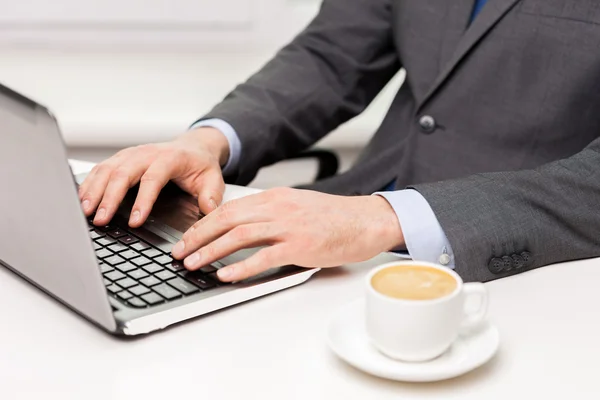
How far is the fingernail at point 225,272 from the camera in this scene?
84 centimetres

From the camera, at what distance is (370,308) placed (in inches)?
28.4

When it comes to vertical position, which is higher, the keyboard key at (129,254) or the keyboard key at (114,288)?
the keyboard key at (114,288)

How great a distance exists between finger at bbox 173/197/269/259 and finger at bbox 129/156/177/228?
0.36 feet

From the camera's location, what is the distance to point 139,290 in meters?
0.81

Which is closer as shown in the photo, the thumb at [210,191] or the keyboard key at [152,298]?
the keyboard key at [152,298]

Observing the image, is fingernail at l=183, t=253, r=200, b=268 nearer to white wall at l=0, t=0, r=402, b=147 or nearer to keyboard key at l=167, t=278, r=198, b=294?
Result: keyboard key at l=167, t=278, r=198, b=294

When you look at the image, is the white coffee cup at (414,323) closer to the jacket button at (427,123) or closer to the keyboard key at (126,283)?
the keyboard key at (126,283)

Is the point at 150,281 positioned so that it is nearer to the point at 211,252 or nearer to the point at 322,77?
the point at 211,252

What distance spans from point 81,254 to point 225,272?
17cm

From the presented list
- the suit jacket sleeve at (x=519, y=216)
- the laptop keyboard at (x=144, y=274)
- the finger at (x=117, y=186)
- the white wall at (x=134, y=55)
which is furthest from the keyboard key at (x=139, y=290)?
the white wall at (x=134, y=55)

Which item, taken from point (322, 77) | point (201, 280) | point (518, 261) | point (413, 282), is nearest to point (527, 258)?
point (518, 261)

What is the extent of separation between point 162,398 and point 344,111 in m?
0.93

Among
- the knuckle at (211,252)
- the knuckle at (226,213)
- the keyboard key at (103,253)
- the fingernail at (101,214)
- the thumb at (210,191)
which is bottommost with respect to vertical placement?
the thumb at (210,191)

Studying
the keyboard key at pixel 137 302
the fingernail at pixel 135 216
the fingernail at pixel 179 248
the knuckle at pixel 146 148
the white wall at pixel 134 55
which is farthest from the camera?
the white wall at pixel 134 55
